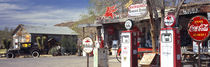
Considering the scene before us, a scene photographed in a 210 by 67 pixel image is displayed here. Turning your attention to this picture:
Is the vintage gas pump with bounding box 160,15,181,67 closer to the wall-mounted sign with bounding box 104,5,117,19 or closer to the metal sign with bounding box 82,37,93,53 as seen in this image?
the metal sign with bounding box 82,37,93,53

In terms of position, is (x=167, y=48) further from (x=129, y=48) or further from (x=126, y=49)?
(x=126, y=49)

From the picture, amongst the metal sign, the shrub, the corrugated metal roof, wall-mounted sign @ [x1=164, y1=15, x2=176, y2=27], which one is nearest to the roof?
the corrugated metal roof

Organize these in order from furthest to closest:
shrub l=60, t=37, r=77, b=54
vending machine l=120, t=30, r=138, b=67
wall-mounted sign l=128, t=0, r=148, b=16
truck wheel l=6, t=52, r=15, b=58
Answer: shrub l=60, t=37, r=77, b=54 → truck wheel l=6, t=52, r=15, b=58 → wall-mounted sign l=128, t=0, r=148, b=16 → vending machine l=120, t=30, r=138, b=67

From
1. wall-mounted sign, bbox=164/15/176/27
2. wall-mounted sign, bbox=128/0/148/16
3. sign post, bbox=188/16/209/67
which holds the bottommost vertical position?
sign post, bbox=188/16/209/67

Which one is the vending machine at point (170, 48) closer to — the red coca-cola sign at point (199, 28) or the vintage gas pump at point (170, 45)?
the vintage gas pump at point (170, 45)

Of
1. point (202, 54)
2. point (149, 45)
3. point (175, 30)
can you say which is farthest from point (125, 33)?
point (149, 45)

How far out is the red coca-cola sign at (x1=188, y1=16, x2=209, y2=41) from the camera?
29.5 feet

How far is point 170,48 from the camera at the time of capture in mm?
8977

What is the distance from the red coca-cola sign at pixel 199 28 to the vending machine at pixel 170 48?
0.70 metres

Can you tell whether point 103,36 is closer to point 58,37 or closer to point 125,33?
point 58,37

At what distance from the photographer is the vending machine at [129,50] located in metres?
10.9

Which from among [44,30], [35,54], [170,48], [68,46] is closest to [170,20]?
[170,48]

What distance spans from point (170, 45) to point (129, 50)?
2328 mm

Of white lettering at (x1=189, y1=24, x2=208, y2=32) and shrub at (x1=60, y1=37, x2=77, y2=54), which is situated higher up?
white lettering at (x1=189, y1=24, x2=208, y2=32)
